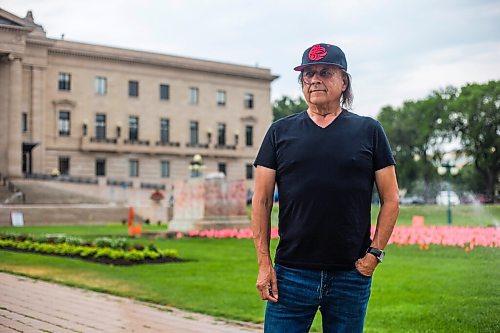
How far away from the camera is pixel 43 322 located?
7988mm

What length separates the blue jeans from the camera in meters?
4.04

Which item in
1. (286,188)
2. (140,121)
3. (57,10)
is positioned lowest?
(286,188)

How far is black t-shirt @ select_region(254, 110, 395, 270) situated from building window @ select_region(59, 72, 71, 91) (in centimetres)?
6530

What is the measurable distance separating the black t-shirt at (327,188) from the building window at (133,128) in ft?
229

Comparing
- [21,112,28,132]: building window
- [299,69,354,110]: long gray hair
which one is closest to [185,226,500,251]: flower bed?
[299,69,354,110]: long gray hair

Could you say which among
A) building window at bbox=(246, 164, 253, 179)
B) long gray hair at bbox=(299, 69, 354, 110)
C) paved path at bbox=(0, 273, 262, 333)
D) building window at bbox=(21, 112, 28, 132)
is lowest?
paved path at bbox=(0, 273, 262, 333)

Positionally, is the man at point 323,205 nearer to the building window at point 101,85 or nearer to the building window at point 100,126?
the building window at point 101,85

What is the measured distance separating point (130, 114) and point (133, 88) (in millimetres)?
2506

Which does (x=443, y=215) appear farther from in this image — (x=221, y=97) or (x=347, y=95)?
(x=221, y=97)

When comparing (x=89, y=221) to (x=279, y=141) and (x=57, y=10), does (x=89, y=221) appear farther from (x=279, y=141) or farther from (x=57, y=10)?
(x=279, y=141)

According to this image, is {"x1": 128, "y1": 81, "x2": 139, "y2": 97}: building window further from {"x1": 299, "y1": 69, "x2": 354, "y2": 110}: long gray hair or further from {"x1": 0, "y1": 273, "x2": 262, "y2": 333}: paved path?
{"x1": 299, "y1": 69, "x2": 354, "y2": 110}: long gray hair

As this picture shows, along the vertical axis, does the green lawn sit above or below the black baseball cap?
below

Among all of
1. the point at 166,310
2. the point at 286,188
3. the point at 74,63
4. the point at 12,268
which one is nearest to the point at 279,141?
the point at 286,188

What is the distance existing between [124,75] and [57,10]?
6282cm
